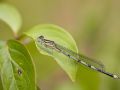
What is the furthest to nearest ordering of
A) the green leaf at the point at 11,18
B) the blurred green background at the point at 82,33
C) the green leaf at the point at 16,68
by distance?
the blurred green background at the point at 82,33 < the green leaf at the point at 11,18 < the green leaf at the point at 16,68

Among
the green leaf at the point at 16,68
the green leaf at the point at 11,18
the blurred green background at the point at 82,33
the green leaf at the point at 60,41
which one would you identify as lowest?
the green leaf at the point at 16,68

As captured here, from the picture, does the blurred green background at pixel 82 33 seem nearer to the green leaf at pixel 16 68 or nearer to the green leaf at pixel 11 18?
the green leaf at pixel 11 18

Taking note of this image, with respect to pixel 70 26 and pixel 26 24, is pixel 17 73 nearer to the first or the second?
pixel 26 24

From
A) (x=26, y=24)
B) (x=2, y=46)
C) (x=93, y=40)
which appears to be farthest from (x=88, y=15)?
(x=2, y=46)

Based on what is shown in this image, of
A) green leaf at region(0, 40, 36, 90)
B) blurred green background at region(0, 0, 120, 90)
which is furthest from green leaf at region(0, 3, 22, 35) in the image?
green leaf at region(0, 40, 36, 90)

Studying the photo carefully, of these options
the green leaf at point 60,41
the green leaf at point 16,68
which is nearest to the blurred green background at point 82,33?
the green leaf at point 60,41

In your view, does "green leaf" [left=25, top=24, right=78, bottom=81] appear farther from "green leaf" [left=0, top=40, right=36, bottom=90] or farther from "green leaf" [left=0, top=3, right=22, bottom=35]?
"green leaf" [left=0, top=3, right=22, bottom=35]

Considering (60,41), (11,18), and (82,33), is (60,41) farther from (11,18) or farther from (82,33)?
(82,33)
